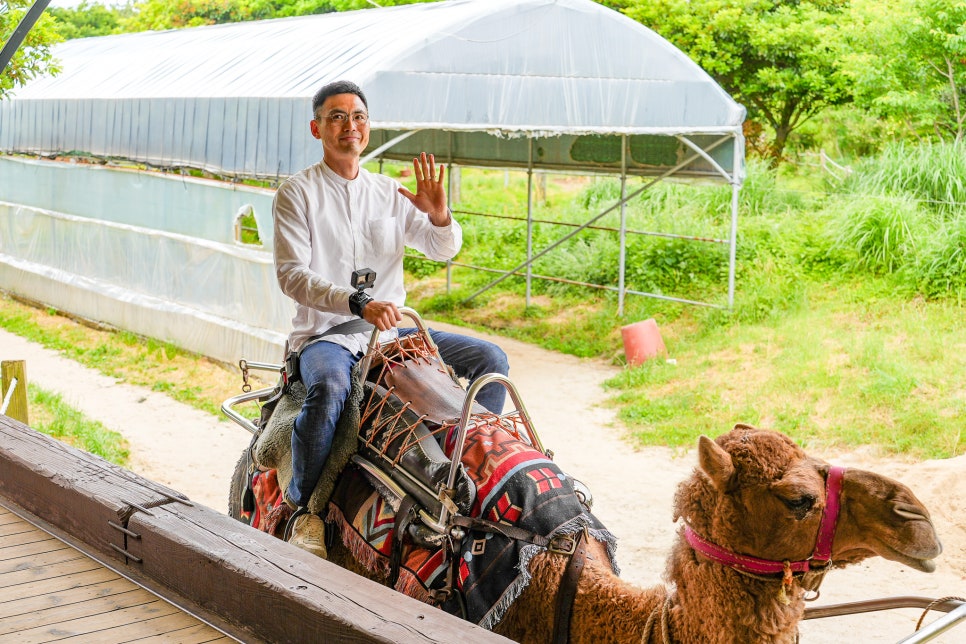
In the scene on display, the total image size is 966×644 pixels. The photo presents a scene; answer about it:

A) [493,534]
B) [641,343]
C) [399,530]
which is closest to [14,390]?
[399,530]

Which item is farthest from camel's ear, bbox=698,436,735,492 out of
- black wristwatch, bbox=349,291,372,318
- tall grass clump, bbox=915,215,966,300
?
tall grass clump, bbox=915,215,966,300

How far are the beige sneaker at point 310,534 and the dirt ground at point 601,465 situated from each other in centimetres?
296

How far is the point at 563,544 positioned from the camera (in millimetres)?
3281

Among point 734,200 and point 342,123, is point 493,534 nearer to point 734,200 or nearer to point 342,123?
point 342,123

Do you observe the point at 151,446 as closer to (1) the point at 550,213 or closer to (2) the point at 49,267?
(2) the point at 49,267

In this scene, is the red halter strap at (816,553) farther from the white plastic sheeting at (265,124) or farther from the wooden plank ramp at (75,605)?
the white plastic sheeting at (265,124)

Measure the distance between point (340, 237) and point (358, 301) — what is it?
51 cm

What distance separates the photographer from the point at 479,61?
9969 mm

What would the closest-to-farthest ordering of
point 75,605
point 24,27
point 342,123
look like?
point 75,605 < point 342,123 < point 24,27

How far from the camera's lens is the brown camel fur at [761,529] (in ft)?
9.04

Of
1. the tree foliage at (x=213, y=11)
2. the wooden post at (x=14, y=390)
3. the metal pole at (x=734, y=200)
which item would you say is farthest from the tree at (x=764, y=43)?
the wooden post at (x=14, y=390)

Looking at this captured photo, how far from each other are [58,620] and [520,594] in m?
1.33

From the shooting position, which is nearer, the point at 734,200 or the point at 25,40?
the point at 25,40

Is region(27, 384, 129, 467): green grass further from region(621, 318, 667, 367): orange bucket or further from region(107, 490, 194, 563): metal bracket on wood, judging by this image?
region(621, 318, 667, 367): orange bucket
